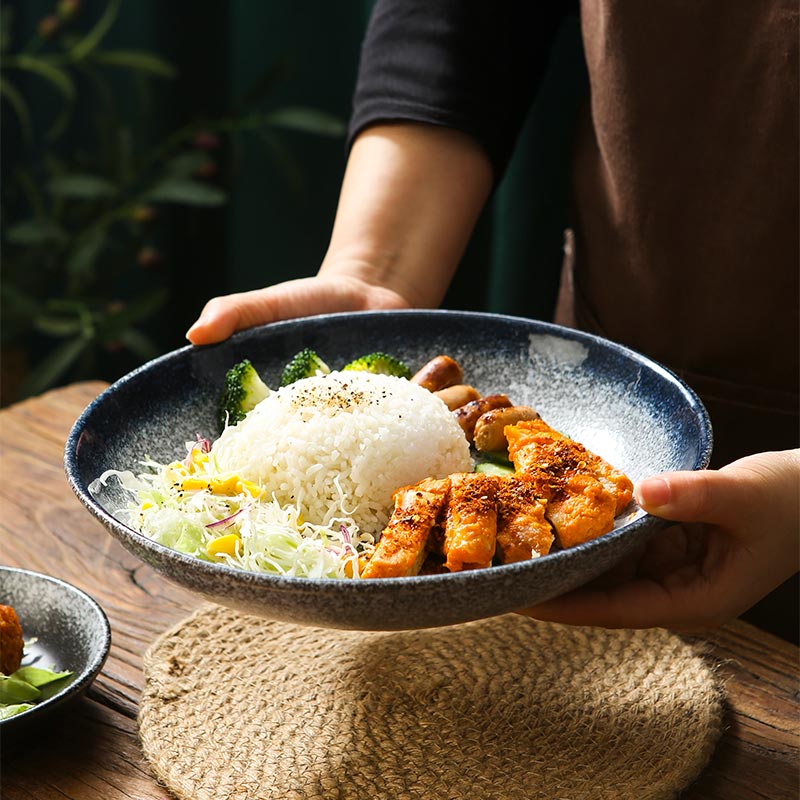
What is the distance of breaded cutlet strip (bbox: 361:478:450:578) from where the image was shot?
135 centimetres

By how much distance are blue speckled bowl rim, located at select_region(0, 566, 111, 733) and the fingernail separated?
2.62 ft

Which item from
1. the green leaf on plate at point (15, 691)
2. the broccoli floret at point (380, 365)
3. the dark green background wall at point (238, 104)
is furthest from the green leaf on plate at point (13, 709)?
the dark green background wall at point (238, 104)

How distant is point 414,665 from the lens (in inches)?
65.3

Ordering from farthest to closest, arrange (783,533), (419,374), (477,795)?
(419,374) < (783,533) < (477,795)

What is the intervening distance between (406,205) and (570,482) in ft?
3.24

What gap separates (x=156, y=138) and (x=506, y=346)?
2954mm

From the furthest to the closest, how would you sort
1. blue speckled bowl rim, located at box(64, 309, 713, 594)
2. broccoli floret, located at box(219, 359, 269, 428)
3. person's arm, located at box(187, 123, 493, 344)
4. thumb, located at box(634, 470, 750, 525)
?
person's arm, located at box(187, 123, 493, 344)
broccoli floret, located at box(219, 359, 269, 428)
thumb, located at box(634, 470, 750, 525)
blue speckled bowl rim, located at box(64, 309, 713, 594)

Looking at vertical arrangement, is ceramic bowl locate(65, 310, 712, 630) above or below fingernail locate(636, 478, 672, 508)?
below

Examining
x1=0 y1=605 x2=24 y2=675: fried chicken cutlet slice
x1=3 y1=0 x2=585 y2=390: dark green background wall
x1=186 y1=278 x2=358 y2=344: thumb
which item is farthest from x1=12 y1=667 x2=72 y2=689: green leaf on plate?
x1=3 y1=0 x2=585 y2=390: dark green background wall

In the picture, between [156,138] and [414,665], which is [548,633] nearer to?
[414,665]

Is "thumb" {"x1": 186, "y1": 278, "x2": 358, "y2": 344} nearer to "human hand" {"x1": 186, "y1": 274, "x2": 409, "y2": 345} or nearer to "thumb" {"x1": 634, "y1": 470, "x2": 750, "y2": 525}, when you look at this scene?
"human hand" {"x1": 186, "y1": 274, "x2": 409, "y2": 345}

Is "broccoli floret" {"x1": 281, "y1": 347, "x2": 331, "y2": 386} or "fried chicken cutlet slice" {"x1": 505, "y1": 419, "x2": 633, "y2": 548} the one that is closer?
"fried chicken cutlet slice" {"x1": 505, "y1": 419, "x2": 633, "y2": 548}

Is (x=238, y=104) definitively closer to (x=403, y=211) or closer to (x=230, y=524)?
(x=403, y=211)

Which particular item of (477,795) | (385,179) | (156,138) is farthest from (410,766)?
(156,138)
